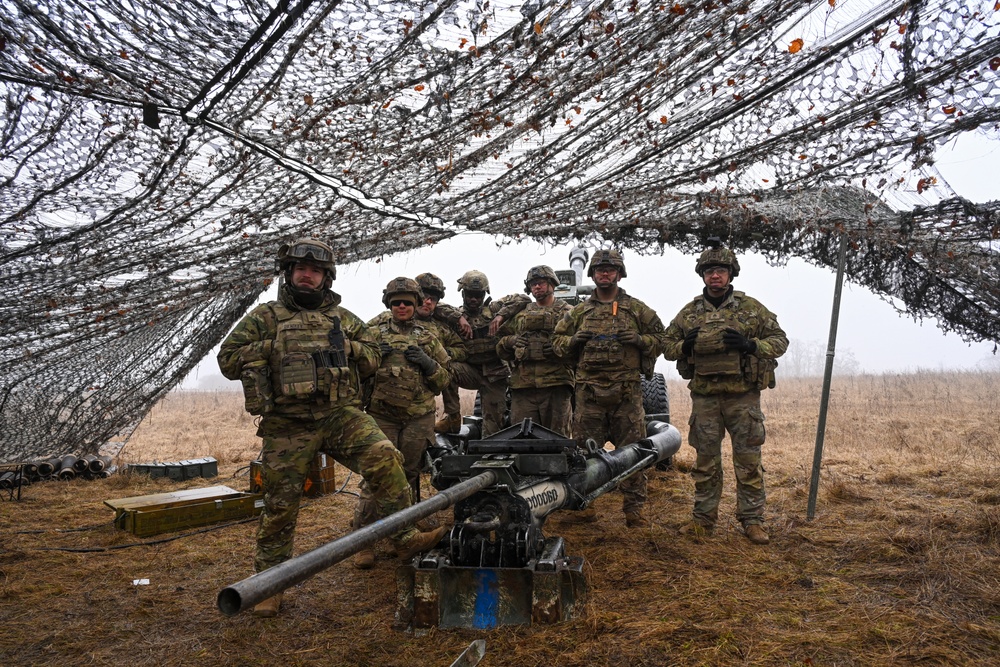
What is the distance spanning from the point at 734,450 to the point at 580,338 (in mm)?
1637

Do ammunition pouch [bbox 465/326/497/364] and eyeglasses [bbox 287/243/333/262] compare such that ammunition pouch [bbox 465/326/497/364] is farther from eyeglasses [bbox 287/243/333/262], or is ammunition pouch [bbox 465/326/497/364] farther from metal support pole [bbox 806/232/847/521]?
metal support pole [bbox 806/232/847/521]

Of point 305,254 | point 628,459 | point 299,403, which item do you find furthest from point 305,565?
point 628,459

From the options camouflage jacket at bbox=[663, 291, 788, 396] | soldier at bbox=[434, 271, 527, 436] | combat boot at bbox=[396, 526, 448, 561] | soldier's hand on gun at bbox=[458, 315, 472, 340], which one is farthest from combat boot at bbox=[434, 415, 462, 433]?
combat boot at bbox=[396, 526, 448, 561]

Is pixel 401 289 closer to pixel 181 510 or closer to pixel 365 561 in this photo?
pixel 365 561

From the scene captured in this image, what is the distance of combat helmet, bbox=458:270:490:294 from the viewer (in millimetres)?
7277

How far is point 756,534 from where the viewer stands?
16.9 ft

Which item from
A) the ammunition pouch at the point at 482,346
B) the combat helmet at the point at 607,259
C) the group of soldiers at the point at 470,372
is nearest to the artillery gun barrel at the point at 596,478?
the group of soldiers at the point at 470,372

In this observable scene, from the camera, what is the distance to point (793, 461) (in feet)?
27.7

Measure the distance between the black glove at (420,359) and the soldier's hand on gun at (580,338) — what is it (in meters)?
1.35

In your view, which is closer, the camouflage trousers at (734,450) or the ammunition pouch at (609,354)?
the camouflage trousers at (734,450)

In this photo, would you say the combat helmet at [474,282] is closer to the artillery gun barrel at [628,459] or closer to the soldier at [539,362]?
the soldier at [539,362]

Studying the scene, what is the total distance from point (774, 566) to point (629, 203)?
3.45 m

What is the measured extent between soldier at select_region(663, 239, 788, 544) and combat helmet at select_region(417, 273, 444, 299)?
2354mm

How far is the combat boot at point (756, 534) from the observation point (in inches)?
201
